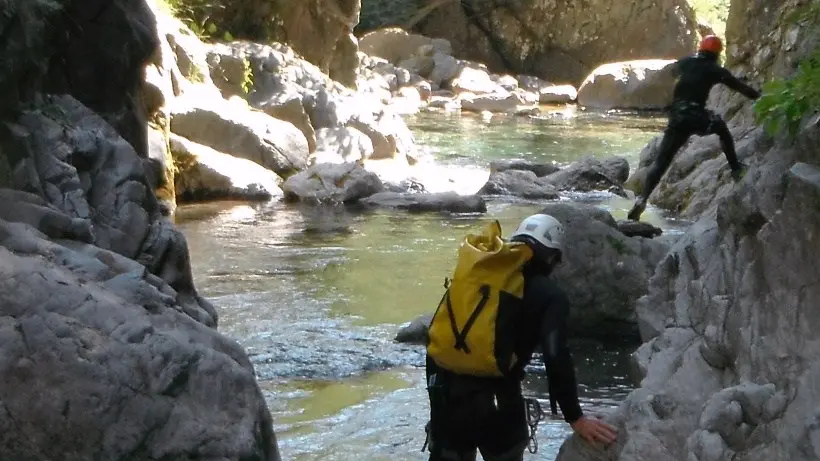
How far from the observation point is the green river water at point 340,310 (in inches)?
254

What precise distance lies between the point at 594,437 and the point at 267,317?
5.33 meters

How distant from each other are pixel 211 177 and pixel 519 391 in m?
11.2

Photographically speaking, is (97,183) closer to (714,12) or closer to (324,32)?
(324,32)

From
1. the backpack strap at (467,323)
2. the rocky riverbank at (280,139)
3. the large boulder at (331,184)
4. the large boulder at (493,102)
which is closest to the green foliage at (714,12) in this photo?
the large boulder at (493,102)

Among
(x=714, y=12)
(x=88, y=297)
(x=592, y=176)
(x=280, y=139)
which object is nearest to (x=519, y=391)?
(x=88, y=297)

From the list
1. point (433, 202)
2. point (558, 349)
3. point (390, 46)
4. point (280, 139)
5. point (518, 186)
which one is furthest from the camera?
point (390, 46)

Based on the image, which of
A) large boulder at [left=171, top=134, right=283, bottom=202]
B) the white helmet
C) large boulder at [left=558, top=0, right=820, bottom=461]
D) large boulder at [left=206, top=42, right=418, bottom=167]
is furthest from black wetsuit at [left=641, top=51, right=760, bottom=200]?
large boulder at [left=206, top=42, right=418, bottom=167]

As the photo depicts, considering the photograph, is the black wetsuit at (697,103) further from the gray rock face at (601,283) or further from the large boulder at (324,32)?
the large boulder at (324,32)

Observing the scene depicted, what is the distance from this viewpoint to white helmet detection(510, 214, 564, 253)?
3910 mm

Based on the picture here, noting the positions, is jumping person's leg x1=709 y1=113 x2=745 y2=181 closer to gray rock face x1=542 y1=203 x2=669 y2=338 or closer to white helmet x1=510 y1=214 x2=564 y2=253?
gray rock face x1=542 y1=203 x2=669 y2=338

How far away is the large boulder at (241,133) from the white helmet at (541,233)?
471 inches

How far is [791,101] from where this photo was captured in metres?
4.25

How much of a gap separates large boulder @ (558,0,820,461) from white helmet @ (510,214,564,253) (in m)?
0.82

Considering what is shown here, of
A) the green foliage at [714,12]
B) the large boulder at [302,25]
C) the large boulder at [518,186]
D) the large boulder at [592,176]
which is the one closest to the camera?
the large boulder at [518,186]
